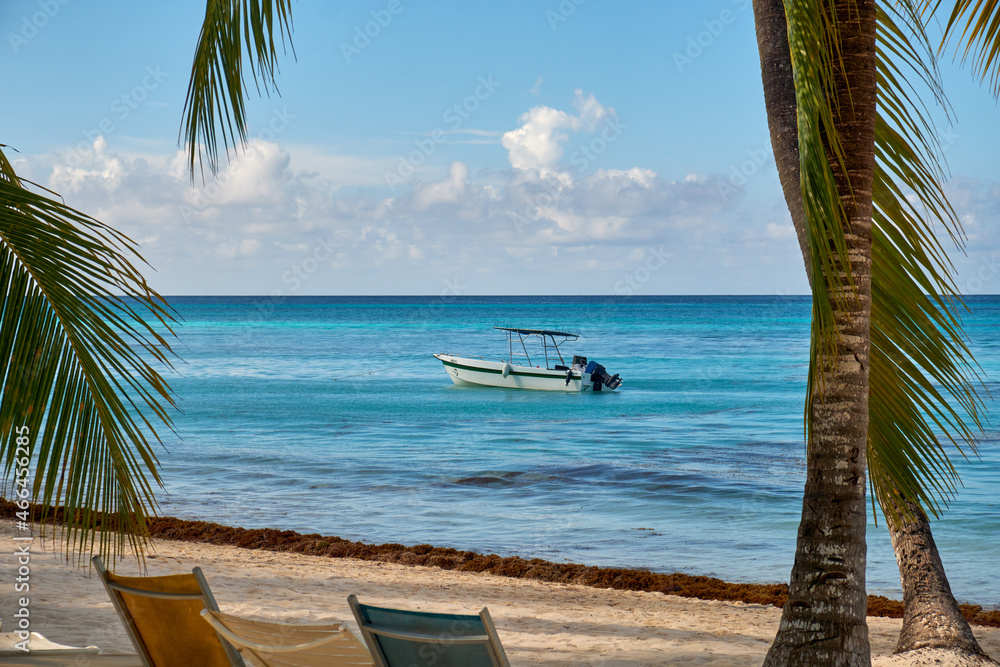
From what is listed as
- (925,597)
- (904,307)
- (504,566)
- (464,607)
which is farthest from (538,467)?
(904,307)

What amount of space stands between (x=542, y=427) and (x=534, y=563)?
14190 mm

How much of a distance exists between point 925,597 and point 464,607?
3.53 metres

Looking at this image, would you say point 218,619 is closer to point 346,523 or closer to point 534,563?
point 534,563

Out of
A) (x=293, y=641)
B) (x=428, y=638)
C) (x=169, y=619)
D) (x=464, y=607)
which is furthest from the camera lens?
(x=464, y=607)

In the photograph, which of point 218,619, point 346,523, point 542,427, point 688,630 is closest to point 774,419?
point 542,427

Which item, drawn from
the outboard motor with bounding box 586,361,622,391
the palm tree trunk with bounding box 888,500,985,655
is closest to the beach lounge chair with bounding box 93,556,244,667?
the palm tree trunk with bounding box 888,500,985,655

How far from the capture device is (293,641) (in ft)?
9.31

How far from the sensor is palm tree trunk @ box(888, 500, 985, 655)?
17.4ft

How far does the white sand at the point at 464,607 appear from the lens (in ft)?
19.1

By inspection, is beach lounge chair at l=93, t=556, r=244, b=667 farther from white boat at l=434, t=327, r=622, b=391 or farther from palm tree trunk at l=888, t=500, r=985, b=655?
white boat at l=434, t=327, r=622, b=391

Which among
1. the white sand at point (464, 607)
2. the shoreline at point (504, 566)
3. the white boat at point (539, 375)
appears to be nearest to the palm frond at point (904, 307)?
the white sand at point (464, 607)

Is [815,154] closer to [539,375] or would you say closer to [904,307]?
[904,307]

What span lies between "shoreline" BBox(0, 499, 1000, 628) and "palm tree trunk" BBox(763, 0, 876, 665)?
439cm

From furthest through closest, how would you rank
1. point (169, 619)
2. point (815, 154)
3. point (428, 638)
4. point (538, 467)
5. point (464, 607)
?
point (538, 467), point (464, 607), point (169, 619), point (428, 638), point (815, 154)
